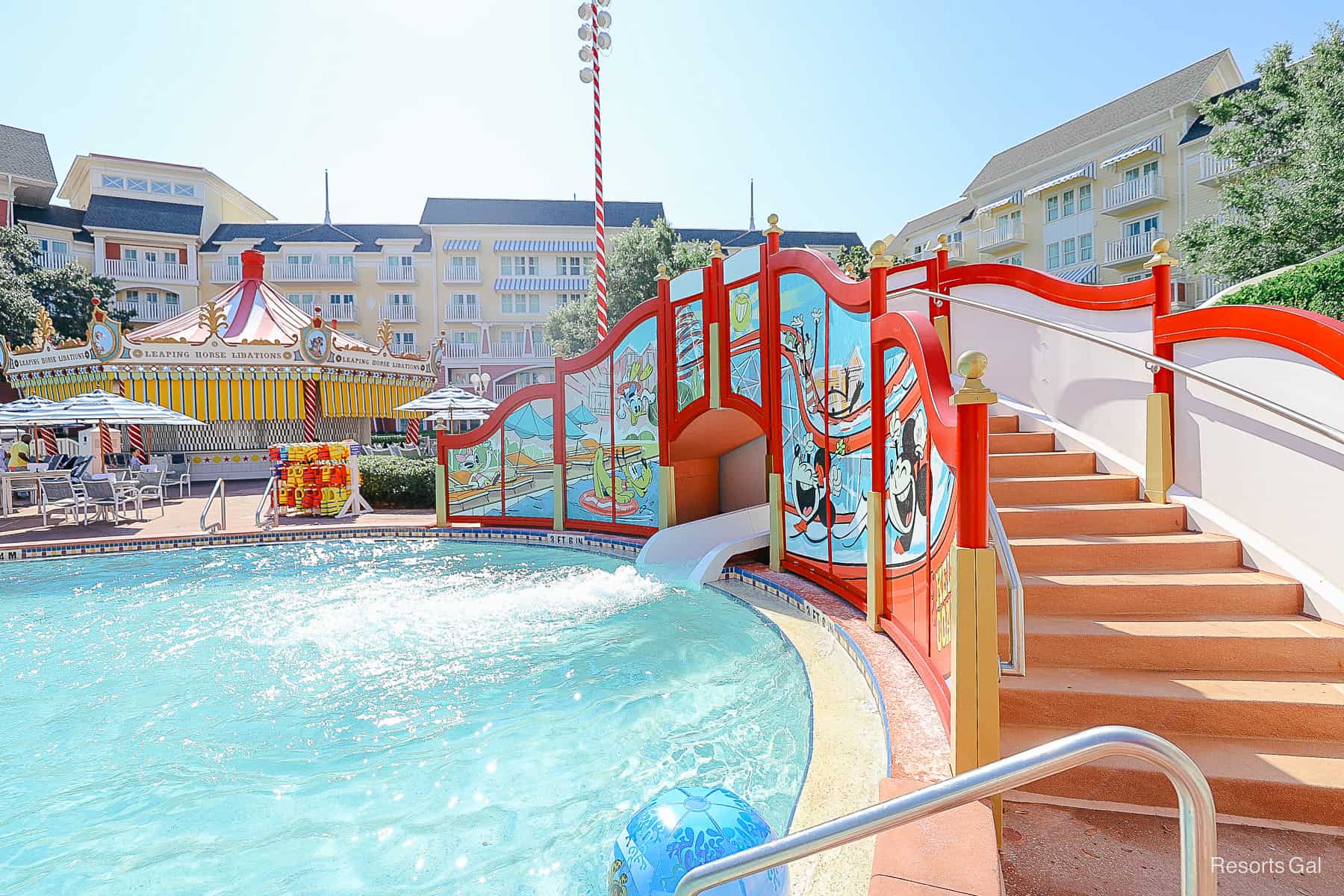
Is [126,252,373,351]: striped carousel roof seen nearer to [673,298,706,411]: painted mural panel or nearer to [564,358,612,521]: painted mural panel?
[564,358,612,521]: painted mural panel

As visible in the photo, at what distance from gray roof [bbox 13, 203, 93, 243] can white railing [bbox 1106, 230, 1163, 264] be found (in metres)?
44.7

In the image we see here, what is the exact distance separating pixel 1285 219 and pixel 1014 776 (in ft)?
58.8

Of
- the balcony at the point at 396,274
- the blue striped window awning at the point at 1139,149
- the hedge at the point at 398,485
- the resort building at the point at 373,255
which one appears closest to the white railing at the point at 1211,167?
the blue striped window awning at the point at 1139,149

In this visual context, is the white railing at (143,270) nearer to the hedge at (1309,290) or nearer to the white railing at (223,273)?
the white railing at (223,273)

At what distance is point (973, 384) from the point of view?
3.03 metres

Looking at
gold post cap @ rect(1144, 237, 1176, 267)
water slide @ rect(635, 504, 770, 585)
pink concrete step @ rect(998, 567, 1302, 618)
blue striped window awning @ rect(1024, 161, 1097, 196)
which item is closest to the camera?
pink concrete step @ rect(998, 567, 1302, 618)

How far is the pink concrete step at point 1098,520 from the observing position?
461 centimetres

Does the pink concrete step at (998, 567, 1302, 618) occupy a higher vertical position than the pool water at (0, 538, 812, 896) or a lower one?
higher

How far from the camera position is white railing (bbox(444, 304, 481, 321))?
1475 inches

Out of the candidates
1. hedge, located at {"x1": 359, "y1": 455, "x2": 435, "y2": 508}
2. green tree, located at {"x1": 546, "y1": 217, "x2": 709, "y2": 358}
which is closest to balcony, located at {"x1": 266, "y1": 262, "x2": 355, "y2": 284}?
green tree, located at {"x1": 546, "y1": 217, "x2": 709, "y2": 358}

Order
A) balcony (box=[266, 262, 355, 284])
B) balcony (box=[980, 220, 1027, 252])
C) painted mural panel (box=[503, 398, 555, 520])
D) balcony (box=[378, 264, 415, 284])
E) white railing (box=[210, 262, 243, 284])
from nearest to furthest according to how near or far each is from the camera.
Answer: painted mural panel (box=[503, 398, 555, 520]) < balcony (box=[980, 220, 1027, 252]) < white railing (box=[210, 262, 243, 284]) < balcony (box=[266, 262, 355, 284]) < balcony (box=[378, 264, 415, 284])

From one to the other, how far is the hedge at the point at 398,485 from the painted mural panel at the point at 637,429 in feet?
18.6

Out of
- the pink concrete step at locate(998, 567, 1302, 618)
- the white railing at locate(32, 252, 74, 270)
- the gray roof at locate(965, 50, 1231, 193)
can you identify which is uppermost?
the gray roof at locate(965, 50, 1231, 193)

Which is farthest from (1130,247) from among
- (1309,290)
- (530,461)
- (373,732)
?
(373,732)
